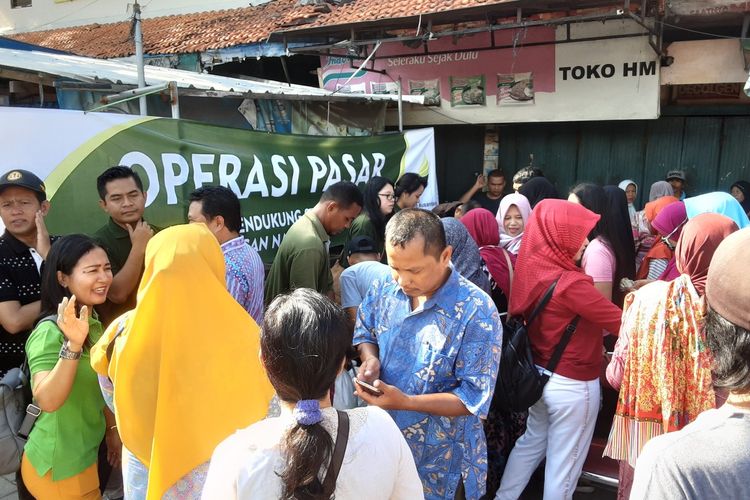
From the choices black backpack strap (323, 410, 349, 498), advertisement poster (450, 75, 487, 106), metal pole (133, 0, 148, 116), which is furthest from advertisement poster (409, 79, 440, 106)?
black backpack strap (323, 410, 349, 498)

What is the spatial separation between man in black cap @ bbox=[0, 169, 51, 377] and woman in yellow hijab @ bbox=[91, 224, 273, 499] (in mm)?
998

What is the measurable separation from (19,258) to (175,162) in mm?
1521

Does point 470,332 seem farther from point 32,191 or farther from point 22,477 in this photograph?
point 32,191

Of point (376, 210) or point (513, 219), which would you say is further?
point (376, 210)

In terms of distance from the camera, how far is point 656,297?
7.00ft

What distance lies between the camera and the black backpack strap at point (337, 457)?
117 cm

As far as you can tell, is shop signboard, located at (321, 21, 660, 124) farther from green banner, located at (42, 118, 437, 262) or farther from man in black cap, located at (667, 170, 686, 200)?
green banner, located at (42, 118, 437, 262)

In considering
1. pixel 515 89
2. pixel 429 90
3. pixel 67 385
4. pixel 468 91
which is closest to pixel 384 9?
pixel 429 90

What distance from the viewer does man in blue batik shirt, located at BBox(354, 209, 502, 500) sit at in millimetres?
1907

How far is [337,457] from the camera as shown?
1192 mm

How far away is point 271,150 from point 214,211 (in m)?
2.03

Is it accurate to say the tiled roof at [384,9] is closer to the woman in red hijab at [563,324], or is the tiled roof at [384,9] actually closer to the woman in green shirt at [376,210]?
the woman in green shirt at [376,210]

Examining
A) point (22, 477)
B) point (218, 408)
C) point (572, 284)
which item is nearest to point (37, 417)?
point (22, 477)

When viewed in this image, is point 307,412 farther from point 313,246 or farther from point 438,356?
point 313,246
